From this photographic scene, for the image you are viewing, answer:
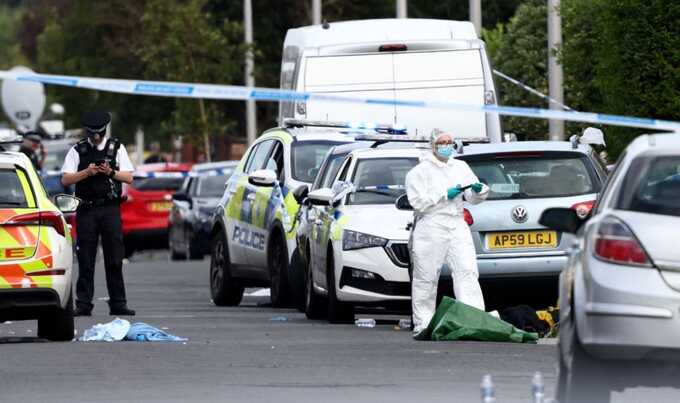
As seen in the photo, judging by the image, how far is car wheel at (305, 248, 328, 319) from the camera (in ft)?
60.9

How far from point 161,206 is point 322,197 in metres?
21.0

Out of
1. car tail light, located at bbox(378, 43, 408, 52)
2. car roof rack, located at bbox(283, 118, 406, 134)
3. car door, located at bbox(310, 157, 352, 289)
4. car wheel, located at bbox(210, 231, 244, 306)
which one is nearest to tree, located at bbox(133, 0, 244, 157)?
car tail light, located at bbox(378, 43, 408, 52)

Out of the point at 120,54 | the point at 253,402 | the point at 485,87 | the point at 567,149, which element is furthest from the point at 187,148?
the point at 253,402

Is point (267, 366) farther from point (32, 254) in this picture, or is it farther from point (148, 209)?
point (148, 209)

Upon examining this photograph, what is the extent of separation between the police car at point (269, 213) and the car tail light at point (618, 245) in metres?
9.88

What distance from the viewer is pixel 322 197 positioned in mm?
17891

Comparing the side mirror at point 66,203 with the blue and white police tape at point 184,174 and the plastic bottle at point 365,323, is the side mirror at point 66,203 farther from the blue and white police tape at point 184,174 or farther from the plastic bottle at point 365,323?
the blue and white police tape at point 184,174

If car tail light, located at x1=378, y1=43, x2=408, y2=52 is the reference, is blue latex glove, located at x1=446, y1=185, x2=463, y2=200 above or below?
below

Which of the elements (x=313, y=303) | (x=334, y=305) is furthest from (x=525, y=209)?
(x=313, y=303)

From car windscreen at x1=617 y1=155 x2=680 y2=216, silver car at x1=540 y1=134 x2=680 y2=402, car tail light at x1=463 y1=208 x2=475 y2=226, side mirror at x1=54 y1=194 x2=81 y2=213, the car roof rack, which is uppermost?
car windscreen at x1=617 y1=155 x2=680 y2=216

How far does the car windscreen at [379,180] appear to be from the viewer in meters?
17.8

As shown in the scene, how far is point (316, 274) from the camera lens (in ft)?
60.3

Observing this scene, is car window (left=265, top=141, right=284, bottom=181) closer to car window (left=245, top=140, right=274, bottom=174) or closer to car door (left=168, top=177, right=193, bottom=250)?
car window (left=245, top=140, right=274, bottom=174)

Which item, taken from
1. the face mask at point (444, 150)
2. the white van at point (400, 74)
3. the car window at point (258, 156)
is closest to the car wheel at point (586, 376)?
the face mask at point (444, 150)
